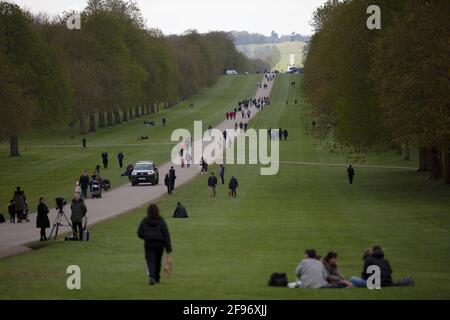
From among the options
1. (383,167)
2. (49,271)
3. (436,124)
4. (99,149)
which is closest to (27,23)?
(99,149)

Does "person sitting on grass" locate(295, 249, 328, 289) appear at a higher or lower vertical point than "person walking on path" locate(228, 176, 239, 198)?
higher

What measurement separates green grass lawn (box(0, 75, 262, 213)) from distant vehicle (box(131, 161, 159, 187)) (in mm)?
2041

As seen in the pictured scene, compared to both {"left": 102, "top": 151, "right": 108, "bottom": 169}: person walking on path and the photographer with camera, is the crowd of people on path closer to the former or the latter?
{"left": 102, "top": 151, "right": 108, "bottom": 169}: person walking on path

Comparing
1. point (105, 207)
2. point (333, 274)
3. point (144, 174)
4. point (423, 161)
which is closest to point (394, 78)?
point (105, 207)

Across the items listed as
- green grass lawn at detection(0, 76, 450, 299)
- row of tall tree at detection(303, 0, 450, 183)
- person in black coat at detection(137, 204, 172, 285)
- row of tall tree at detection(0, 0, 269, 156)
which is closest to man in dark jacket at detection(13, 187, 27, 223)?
green grass lawn at detection(0, 76, 450, 299)

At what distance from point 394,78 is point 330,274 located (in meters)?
34.8

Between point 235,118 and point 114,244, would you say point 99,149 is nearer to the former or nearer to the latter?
point 235,118

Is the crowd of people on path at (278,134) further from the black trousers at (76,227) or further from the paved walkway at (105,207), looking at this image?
the black trousers at (76,227)

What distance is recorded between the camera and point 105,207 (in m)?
53.5

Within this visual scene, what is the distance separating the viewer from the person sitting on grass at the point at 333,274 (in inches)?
875

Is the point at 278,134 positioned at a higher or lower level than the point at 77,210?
lower

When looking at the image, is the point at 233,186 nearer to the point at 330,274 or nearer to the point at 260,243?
the point at 260,243

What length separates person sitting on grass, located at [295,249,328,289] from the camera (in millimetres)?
21781
